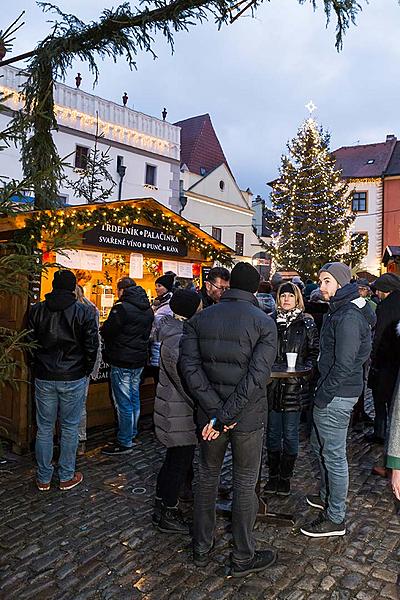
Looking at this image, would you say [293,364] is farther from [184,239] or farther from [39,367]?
[184,239]

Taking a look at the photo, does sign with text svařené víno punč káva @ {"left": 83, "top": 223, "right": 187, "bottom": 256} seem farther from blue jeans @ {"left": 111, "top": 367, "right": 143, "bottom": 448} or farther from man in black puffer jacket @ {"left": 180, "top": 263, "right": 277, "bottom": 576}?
man in black puffer jacket @ {"left": 180, "top": 263, "right": 277, "bottom": 576}

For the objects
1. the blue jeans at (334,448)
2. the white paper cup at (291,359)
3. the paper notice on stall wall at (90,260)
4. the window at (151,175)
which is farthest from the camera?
the window at (151,175)

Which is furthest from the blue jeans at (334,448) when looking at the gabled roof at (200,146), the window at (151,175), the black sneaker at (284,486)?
the gabled roof at (200,146)

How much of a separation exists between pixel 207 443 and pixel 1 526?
192cm

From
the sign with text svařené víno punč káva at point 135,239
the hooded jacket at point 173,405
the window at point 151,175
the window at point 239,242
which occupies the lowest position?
the hooded jacket at point 173,405

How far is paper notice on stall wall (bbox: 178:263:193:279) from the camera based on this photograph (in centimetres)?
813

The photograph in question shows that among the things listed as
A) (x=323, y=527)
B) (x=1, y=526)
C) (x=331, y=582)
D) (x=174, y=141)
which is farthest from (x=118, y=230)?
(x=174, y=141)

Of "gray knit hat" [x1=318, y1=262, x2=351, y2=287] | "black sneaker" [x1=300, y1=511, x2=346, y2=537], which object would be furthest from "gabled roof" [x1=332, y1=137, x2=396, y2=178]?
"black sneaker" [x1=300, y1=511, x2=346, y2=537]

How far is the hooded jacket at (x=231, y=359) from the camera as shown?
122 inches

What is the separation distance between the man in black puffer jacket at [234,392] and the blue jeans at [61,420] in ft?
5.60

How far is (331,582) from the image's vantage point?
10.5 feet

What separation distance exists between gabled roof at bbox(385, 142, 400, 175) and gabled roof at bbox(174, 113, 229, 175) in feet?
38.1

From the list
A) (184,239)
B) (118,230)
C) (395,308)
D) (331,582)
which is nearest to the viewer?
(331,582)

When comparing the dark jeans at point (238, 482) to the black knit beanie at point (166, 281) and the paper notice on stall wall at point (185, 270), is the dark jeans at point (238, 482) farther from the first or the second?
the paper notice on stall wall at point (185, 270)
